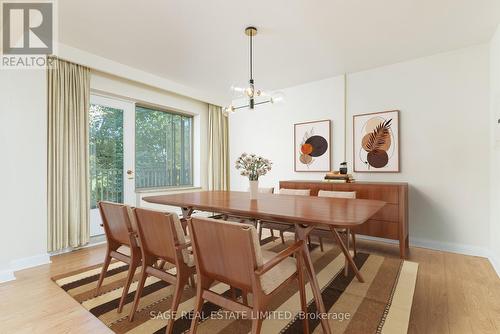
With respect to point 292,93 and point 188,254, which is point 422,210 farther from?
point 188,254

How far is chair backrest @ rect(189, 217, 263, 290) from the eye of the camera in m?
1.23

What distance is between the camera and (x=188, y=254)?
170 centimetres

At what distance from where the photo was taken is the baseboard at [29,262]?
2680 millimetres

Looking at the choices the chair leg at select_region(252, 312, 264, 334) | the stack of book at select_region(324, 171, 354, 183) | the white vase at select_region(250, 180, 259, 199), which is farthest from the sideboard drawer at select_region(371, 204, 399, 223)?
the chair leg at select_region(252, 312, 264, 334)

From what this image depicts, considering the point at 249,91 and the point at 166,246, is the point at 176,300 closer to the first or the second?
the point at 166,246

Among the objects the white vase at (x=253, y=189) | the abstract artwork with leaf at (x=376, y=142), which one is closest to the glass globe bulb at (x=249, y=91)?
the white vase at (x=253, y=189)

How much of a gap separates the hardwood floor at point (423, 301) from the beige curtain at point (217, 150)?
2.70 metres

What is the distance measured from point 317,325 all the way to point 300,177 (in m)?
2.94

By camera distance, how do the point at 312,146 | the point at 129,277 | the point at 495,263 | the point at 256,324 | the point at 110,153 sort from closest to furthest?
the point at 256,324, the point at 129,277, the point at 495,263, the point at 110,153, the point at 312,146

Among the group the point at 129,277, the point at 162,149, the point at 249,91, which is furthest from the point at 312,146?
the point at 129,277

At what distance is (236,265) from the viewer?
1.30 meters

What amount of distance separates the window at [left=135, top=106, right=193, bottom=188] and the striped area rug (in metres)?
2.00

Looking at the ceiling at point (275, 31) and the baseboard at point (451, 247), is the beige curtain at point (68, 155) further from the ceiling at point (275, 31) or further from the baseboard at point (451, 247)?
the baseboard at point (451, 247)

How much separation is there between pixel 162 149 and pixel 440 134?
14.2 ft
